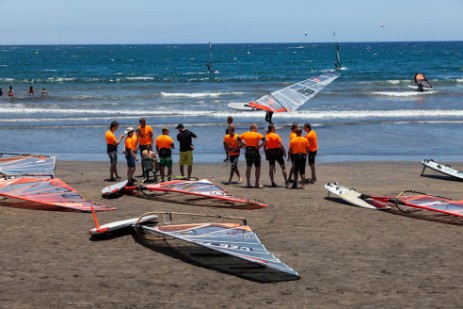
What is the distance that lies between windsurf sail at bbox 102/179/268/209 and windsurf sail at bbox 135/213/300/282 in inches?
79.3

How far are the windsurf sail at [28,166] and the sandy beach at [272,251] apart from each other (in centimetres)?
141

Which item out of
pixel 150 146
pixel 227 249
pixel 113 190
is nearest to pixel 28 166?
pixel 113 190

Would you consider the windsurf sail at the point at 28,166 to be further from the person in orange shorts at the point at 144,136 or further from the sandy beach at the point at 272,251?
the person in orange shorts at the point at 144,136

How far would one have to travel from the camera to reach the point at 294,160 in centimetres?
1327

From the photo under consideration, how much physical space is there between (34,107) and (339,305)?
28538 millimetres

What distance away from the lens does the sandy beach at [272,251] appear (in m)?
7.34

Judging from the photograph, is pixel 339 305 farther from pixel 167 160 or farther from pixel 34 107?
pixel 34 107

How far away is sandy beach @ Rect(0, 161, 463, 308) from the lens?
734cm

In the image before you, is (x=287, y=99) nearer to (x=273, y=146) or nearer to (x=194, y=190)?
(x=273, y=146)

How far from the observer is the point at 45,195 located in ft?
37.8

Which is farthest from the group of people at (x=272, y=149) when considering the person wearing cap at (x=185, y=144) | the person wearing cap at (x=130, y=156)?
the person wearing cap at (x=130, y=156)

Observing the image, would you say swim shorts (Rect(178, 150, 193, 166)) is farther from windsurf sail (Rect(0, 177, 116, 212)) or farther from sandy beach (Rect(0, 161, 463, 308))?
windsurf sail (Rect(0, 177, 116, 212))

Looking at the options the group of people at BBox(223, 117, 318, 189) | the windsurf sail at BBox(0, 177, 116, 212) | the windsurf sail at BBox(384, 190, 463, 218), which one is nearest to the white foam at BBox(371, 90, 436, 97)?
the group of people at BBox(223, 117, 318, 189)

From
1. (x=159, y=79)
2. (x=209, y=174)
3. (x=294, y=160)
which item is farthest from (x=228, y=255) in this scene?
(x=159, y=79)
